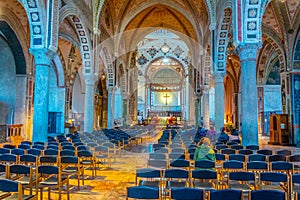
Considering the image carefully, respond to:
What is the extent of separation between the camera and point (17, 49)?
17.0m

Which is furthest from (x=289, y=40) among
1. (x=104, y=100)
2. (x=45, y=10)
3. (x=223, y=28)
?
(x=104, y=100)

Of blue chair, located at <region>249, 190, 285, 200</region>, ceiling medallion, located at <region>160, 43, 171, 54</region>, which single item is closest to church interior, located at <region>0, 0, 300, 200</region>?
blue chair, located at <region>249, 190, 285, 200</region>

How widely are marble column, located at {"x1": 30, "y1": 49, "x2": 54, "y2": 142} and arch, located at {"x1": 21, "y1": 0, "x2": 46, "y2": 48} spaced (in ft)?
1.33

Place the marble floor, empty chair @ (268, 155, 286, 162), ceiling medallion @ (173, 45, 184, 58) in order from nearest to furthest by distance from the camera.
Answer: the marble floor, empty chair @ (268, 155, 286, 162), ceiling medallion @ (173, 45, 184, 58)

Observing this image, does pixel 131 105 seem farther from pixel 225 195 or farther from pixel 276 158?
pixel 225 195

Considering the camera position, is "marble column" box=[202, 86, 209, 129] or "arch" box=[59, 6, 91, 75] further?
"marble column" box=[202, 86, 209, 129]

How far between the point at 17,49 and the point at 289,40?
1759 cm

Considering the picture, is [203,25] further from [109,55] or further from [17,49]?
[17,49]

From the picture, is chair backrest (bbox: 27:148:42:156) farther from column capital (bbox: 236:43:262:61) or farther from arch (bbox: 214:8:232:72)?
arch (bbox: 214:8:232:72)

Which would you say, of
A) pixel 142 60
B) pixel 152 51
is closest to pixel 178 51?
pixel 152 51

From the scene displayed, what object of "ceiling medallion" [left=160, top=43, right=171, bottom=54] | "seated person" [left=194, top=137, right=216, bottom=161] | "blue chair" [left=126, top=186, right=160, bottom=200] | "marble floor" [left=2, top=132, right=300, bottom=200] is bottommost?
"marble floor" [left=2, top=132, right=300, bottom=200]

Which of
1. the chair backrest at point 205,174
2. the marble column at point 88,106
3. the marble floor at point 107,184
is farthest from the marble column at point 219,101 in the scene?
the chair backrest at point 205,174

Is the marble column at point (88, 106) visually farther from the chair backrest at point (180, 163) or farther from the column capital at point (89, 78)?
the chair backrest at point (180, 163)

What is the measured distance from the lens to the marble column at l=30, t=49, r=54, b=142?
37.9ft
